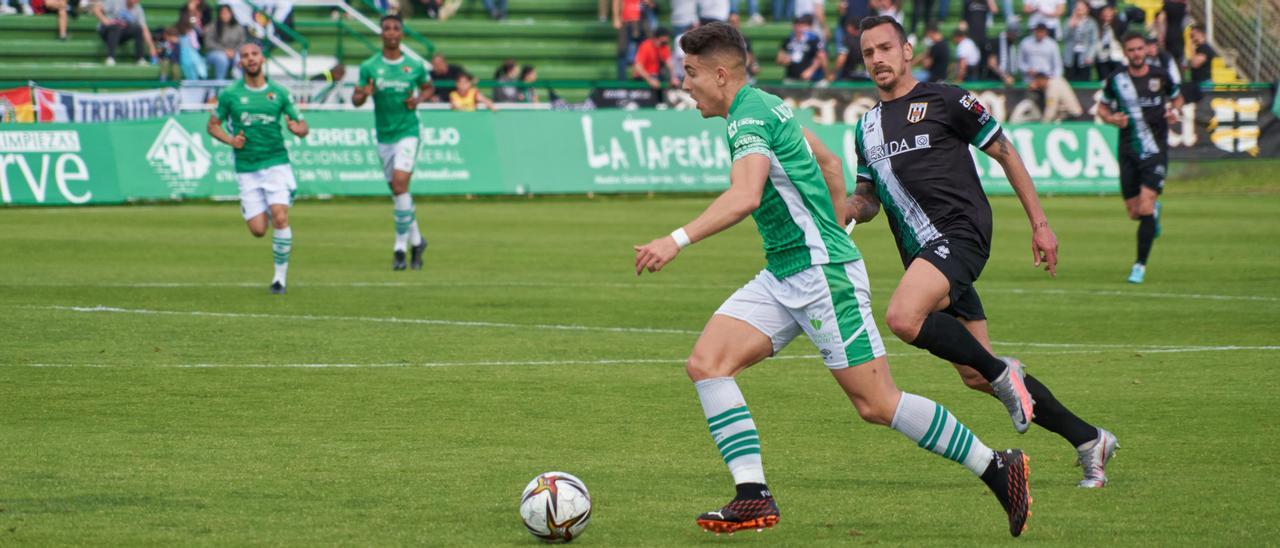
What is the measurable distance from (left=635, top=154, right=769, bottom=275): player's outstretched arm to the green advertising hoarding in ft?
69.8

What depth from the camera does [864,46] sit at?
27.5 feet

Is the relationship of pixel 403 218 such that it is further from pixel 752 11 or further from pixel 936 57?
pixel 752 11

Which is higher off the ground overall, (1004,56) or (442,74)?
(442,74)

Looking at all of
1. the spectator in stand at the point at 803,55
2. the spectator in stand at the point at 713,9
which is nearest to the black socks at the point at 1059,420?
the spectator in stand at the point at 803,55

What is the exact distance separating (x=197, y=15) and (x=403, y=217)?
1547 cm

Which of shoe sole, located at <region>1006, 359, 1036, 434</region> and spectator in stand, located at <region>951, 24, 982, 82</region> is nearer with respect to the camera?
shoe sole, located at <region>1006, 359, 1036, 434</region>

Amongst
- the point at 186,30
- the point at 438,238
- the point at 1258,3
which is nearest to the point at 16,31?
the point at 186,30

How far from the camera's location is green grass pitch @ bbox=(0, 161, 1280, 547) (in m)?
7.19

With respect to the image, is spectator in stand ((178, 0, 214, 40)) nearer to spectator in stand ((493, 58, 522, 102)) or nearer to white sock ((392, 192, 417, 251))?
spectator in stand ((493, 58, 522, 102))

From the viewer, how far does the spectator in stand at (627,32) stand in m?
36.0

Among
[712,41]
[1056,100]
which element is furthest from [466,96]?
[712,41]

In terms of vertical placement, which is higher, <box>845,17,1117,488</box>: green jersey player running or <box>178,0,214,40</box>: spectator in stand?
<box>845,17,1117,488</box>: green jersey player running

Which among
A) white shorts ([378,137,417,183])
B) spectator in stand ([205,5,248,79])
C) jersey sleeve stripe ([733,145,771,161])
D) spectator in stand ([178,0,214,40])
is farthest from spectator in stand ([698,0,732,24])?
jersey sleeve stripe ([733,145,771,161])

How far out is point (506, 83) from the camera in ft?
105
